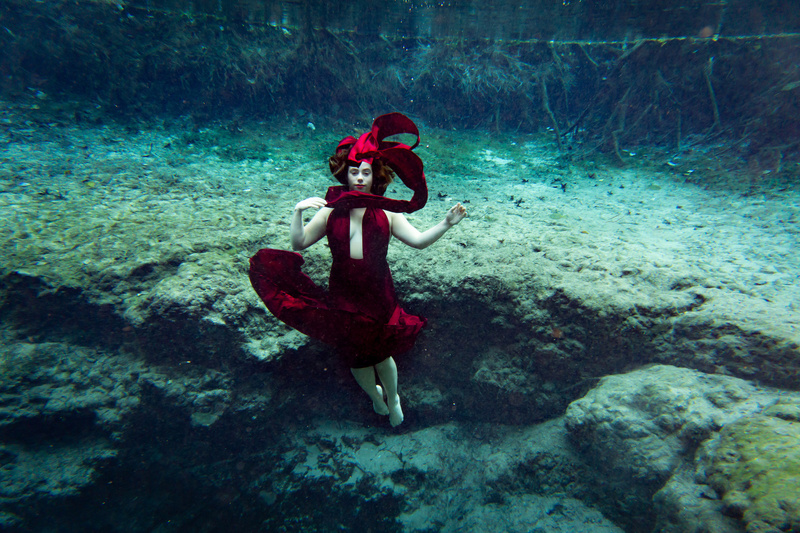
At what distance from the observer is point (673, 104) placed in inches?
187

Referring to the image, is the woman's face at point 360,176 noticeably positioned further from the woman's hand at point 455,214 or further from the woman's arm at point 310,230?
the woman's hand at point 455,214

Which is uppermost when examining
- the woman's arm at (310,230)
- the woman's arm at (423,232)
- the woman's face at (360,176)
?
the woman's face at (360,176)

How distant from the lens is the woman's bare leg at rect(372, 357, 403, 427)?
193cm

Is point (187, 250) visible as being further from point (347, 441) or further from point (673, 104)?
point (673, 104)

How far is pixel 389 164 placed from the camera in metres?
1.63

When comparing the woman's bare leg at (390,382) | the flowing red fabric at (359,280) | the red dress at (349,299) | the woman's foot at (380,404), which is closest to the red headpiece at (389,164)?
the flowing red fabric at (359,280)

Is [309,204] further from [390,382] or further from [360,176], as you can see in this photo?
[390,382]

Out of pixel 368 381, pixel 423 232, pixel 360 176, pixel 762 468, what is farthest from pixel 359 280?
pixel 762 468

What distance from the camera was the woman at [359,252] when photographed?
1.60 m

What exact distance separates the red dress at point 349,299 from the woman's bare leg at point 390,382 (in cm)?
21

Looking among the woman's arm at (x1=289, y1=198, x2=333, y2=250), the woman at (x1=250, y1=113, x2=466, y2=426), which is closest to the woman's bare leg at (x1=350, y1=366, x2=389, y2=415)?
the woman at (x1=250, y1=113, x2=466, y2=426)

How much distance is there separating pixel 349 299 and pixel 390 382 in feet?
2.24

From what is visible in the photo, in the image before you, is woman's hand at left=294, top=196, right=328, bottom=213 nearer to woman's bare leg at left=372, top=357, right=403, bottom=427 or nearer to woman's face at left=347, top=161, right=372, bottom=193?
woman's face at left=347, top=161, right=372, bottom=193

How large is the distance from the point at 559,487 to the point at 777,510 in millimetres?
1191
